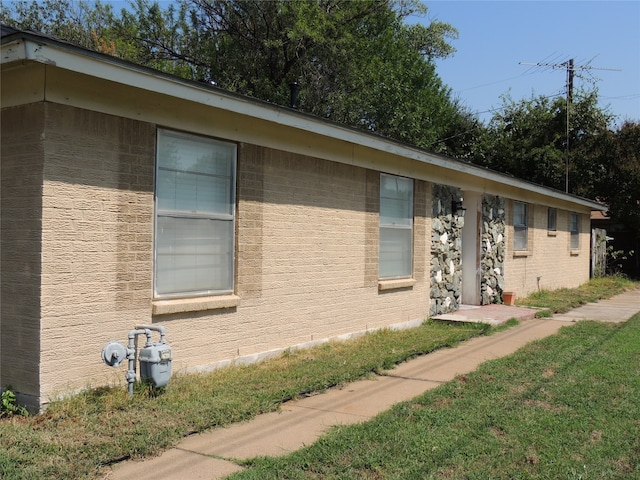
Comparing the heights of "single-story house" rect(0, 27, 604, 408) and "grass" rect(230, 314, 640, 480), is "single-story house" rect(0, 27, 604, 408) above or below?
above

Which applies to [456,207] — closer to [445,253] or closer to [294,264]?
[445,253]

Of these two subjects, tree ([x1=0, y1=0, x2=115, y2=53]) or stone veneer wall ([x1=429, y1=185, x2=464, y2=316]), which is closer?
stone veneer wall ([x1=429, y1=185, x2=464, y2=316])

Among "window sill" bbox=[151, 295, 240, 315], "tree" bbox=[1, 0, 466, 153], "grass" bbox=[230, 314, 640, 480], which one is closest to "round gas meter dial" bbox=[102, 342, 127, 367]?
"window sill" bbox=[151, 295, 240, 315]

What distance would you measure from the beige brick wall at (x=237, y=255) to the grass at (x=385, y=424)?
1.32 ft

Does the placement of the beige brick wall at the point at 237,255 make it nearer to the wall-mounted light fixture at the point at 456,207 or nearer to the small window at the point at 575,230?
the wall-mounted light fixture at the point at 456,207

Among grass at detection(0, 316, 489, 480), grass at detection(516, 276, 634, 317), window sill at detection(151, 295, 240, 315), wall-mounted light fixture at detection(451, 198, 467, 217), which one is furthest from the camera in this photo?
grass at detection(516, 276, 634, 317)

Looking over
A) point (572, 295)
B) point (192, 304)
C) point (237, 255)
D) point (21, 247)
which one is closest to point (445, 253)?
point (237, 255)

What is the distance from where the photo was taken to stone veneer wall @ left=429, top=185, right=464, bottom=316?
38.8 ft

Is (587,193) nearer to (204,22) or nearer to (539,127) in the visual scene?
(539,127)

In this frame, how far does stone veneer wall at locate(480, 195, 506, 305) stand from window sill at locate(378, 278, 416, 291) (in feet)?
11.2

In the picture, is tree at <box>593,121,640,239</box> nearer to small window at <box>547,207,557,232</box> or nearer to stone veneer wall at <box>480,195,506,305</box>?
small window at <box>547,207,557,232</box>

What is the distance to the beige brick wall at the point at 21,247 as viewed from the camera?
207 inches

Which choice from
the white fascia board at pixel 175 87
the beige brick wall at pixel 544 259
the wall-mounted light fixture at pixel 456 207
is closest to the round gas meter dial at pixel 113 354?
the white fascia board at pixel 175 87

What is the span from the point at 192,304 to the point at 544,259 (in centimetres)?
1371
